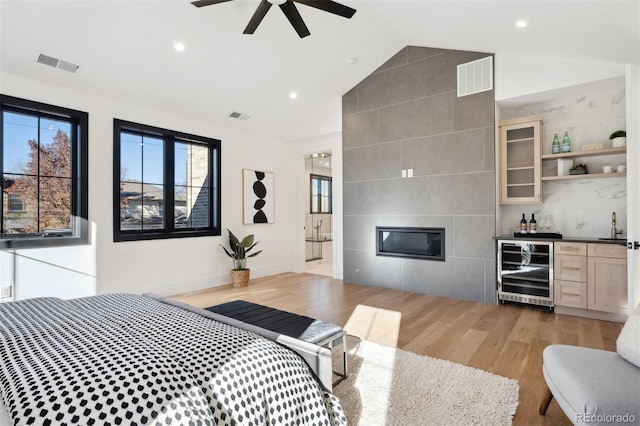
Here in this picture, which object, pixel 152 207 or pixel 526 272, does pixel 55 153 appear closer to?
A: pixel 152 207

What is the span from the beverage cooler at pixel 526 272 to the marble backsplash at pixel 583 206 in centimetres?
61

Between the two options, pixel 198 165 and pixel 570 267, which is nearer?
pixel 570 267

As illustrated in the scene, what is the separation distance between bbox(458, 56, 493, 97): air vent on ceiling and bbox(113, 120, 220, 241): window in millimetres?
3716

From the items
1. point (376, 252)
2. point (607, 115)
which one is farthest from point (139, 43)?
point (607, 115)

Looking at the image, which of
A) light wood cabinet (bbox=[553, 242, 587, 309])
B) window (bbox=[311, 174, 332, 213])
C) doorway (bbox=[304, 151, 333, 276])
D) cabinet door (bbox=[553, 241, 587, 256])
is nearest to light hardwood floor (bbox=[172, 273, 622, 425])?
light wood cabinet (bbox=[553, 242, 587, 309])

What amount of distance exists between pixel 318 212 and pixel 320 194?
47 cm

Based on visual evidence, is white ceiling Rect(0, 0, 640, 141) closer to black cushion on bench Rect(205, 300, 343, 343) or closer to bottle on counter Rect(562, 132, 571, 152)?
bottle on counter Rect(562, 132, 571, 152)

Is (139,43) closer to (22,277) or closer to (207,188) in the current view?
(207,188)

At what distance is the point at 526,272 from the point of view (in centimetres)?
390

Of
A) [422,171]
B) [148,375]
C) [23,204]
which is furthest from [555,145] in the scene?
[23,204]

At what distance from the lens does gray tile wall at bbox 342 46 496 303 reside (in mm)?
4219

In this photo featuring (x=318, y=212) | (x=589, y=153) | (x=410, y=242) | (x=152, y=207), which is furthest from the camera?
(x=318, y=212)

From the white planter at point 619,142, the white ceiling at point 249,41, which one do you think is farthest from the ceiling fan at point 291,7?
the white planter at point 619,142

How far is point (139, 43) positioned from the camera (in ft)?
11.2
